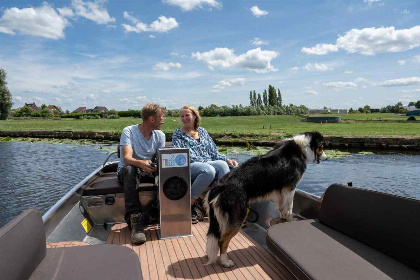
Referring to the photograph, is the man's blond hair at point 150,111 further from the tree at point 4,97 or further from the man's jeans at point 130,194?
the tree at point 4,97

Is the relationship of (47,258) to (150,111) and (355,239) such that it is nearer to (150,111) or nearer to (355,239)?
(150,111)

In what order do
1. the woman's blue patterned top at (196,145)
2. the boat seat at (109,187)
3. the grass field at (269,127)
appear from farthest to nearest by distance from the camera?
1. the grass field at (269,127)
2. the woman's blue patterned top at (196,145)
3. the boat seat at (109,187)

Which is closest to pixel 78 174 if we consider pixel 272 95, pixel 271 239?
pixel 271 239

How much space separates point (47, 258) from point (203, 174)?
2.25m

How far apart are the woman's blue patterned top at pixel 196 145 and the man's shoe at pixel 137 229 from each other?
1.13 meters

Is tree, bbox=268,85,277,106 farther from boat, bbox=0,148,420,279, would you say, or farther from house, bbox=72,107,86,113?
boat, bbox=0,148,420,279

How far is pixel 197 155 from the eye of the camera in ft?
15.3

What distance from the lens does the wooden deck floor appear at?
10.1 ft

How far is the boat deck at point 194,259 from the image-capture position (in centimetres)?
309

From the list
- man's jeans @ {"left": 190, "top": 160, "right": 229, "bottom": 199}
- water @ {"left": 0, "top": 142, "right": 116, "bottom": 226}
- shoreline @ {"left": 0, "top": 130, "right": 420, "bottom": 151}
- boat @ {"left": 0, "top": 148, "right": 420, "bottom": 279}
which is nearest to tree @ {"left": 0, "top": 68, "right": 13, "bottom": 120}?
water @ {"left": 0, "top": 142, "right": 116, "bottom": 226}

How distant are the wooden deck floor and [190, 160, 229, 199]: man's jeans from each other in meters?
0.57

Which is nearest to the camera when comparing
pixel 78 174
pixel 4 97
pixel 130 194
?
pixel 130 194

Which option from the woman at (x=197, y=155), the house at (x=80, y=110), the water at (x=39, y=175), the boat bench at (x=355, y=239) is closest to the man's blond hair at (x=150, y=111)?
the woman at (x=197, y=155)

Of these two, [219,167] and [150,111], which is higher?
[150,111]
